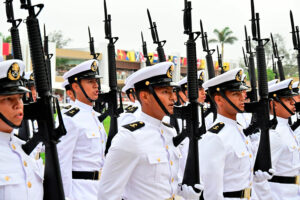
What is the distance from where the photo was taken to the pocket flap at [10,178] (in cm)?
232

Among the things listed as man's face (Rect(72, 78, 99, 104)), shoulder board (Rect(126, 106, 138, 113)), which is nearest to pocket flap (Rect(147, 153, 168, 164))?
man's face (Rect(72, 78, 99, 104))

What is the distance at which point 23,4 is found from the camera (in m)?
2.61

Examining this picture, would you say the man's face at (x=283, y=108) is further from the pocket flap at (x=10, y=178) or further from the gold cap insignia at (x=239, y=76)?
the pocket flap at (x=10, y=178)

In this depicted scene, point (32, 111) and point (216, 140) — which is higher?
point (32, 111)

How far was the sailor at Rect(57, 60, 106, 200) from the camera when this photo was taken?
434 cm

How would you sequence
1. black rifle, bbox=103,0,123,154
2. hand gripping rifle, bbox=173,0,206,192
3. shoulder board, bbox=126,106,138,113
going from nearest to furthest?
1. hand gripping rifle, bbox=173,0,206,192
2. black rifle, bbox=103,0,123,154
3. shoulder board, bbox=126,106,138,113

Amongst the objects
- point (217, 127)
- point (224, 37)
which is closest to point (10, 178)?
point (217, 127)

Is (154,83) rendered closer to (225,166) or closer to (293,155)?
(225,166)

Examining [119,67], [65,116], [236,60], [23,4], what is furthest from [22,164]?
[236,60]

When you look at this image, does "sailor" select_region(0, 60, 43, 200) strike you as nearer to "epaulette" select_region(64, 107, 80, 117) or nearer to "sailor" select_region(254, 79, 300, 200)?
"epaulette" select_region(64, 107, 80, 117)

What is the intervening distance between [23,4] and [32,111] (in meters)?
0.68

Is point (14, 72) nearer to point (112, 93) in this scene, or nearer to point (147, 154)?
point (147, 154)

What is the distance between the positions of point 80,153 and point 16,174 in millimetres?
2091

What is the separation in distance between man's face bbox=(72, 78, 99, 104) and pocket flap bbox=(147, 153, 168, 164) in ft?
6.96
